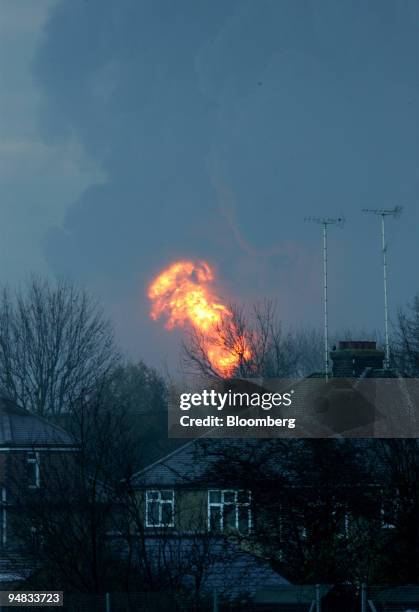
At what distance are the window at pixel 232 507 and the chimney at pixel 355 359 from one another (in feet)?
33.6

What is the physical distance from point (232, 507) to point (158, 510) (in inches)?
49.3

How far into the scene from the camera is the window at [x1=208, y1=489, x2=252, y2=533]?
15.2 meters

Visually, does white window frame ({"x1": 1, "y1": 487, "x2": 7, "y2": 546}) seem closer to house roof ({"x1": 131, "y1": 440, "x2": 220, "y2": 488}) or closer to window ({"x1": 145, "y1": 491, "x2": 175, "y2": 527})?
house roof ({"x1": 131, "y1": 440, "x2": 220, "y2": 488})

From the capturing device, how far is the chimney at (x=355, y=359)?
2558cm

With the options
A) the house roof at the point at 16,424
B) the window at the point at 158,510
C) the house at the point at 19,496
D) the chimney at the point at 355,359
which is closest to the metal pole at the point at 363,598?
the window at the point at 158,510

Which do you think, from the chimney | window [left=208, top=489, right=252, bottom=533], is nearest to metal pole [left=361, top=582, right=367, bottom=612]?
window [left=208, top=489, right=252, bottom=533]

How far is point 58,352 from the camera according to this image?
139 ft

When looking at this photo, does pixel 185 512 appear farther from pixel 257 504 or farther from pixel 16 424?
pixel 16 424

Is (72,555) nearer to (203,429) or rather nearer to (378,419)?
(203,429)

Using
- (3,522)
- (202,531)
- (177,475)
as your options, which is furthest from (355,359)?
(3,522)

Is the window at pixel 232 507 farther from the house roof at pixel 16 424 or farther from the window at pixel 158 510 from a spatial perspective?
the house roof at pixel 16 424

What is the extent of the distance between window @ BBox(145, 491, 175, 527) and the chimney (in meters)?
10.9

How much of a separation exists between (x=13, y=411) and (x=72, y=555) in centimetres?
2006

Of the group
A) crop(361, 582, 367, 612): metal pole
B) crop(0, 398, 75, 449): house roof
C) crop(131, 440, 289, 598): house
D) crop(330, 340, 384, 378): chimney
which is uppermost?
crop(330, 340, 384, 378): chimney
